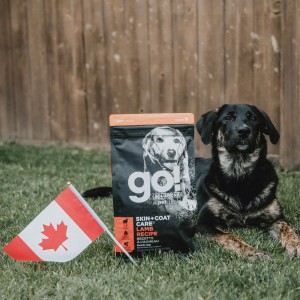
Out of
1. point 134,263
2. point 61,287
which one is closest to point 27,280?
point 61,287

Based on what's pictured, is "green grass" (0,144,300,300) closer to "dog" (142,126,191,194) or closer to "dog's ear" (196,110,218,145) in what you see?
"dog" (142,126,191,194)

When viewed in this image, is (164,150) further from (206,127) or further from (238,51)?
(238,51)

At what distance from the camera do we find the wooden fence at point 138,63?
6328 mm

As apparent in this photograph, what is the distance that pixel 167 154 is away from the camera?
3.38m

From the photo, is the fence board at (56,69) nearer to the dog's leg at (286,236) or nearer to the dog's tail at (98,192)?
the dog's tail at (98,192)

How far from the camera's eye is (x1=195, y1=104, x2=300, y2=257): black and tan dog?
416 cm

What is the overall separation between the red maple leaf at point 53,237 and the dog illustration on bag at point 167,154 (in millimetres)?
562

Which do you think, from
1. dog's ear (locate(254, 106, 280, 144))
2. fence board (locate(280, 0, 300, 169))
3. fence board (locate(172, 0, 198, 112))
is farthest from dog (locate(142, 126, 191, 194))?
fence board (locate(172, 0, 198, 112))

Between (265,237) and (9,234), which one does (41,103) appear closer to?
(9,234)

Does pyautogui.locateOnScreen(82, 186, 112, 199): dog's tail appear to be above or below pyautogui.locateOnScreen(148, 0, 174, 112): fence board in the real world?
below

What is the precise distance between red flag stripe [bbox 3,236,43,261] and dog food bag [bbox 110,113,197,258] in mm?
468

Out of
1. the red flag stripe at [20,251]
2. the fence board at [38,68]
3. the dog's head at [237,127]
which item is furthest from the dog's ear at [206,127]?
the fence board at [38,68]

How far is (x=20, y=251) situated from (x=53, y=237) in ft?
0.62

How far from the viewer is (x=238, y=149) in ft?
13.8
